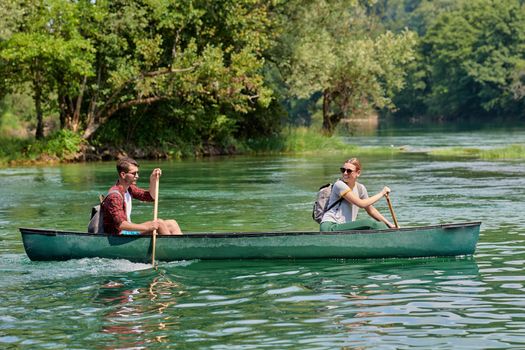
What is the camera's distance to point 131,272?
14750mm

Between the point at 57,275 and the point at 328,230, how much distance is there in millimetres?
3863

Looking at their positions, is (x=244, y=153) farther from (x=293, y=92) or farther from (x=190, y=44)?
(x=190, y=44)

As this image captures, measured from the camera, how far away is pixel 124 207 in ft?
49.6

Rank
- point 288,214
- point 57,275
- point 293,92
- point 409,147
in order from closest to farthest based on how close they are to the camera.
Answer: point 57,275, point 288,214, point 293,92, point 409,147

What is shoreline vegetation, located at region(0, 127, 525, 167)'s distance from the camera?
41688 mm

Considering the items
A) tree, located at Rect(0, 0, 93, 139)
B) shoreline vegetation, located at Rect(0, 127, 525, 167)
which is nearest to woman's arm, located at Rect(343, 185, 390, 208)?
tree, located at Rect(0, 0, 93, 139)

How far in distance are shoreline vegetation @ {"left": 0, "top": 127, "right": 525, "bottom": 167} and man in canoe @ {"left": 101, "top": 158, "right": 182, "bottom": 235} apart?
26.4 m

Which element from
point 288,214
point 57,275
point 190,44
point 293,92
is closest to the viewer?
point 57,275

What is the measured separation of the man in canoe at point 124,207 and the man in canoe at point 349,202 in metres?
2.30

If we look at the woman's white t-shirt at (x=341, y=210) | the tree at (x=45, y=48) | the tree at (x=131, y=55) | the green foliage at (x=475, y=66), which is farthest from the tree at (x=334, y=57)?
the green foliage at (x=475, y=66)

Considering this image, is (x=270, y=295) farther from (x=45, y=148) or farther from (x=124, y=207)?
(x=45, y=148)

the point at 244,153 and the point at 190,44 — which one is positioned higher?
the point at 190,44

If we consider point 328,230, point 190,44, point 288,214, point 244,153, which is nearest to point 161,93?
point 190,44

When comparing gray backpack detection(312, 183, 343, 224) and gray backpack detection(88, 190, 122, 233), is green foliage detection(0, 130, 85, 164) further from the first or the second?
gray backpack detection(312, 183, 343, 224)
